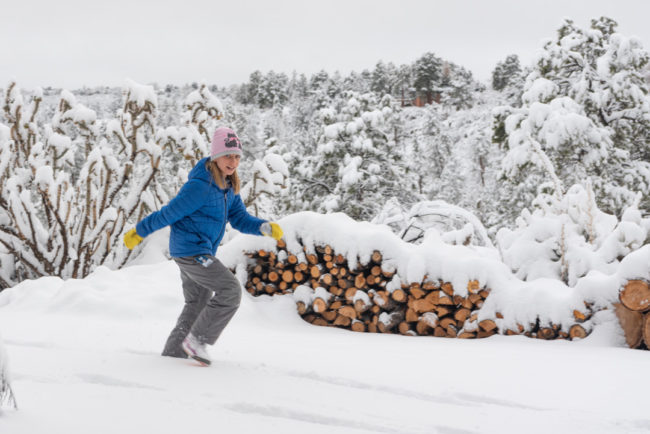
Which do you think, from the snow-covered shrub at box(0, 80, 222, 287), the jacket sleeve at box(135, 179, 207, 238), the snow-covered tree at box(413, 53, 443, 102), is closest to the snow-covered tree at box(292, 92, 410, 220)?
the snow-covered shrub at box(0, 80, 222, 287)

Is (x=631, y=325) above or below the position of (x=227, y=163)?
below

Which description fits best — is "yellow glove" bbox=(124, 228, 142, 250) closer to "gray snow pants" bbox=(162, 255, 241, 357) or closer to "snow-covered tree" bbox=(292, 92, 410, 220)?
"gray snow pants" bbox=(162, 255, 241, 357)

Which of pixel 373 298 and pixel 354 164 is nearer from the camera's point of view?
pixel 373 298

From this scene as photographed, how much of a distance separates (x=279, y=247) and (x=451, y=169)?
107 feet

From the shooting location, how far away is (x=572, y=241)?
387 centimetres

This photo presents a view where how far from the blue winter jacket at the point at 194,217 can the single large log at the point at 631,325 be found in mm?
2642

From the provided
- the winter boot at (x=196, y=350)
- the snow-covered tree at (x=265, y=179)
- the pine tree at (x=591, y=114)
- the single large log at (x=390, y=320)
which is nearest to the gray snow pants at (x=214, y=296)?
the winter boot at (x=196, y=350)

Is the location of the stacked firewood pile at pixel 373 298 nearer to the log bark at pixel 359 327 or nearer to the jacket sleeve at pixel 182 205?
the log bark at pixel 359 327

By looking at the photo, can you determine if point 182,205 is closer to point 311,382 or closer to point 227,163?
Result: point 227,163

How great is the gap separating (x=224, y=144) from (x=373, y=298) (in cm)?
189

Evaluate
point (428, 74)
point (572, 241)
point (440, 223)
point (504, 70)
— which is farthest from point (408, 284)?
point (428, 74)

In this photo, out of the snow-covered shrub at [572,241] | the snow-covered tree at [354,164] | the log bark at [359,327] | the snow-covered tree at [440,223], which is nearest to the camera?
the snow-covered shrub at [572,241]

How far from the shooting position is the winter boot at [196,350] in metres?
2.53

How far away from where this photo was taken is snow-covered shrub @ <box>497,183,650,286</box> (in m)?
3.64
